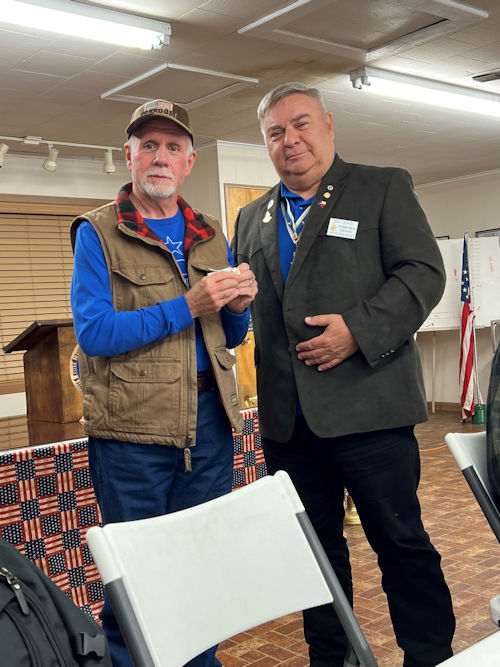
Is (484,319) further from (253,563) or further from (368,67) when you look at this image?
(253,563)

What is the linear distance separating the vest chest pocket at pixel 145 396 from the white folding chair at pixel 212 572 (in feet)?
1.65

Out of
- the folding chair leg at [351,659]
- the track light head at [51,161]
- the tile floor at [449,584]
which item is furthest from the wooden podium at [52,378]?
the track light head at [51,161]

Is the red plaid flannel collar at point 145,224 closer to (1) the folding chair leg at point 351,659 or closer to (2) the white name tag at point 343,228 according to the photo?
(2) the white name tag at point 343,228

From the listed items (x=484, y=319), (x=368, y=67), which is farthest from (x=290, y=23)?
(x=484, y=319)

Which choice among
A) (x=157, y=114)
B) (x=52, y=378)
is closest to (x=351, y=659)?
(x=157, y=114)

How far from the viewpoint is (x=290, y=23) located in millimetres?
4543

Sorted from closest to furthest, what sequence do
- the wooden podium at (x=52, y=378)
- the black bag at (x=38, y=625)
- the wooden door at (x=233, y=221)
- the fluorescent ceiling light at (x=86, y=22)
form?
the black bag at (x=38, y=625) → the wooden podium at (x=52, y=378) → the fluorescent ceiling light at (x=86, y=22) → the wooden door at (x=233, y=221)

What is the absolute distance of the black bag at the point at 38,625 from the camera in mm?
1098

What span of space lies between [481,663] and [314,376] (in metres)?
1.24

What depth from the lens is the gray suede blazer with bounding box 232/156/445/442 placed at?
200 cm

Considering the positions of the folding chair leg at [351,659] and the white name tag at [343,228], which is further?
the white name tag at [343,228]

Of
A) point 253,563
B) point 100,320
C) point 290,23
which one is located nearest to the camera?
point 253,563

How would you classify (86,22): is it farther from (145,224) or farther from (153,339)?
(153,339)

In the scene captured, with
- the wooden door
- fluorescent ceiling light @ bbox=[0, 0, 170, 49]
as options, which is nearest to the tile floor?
the wooden door
